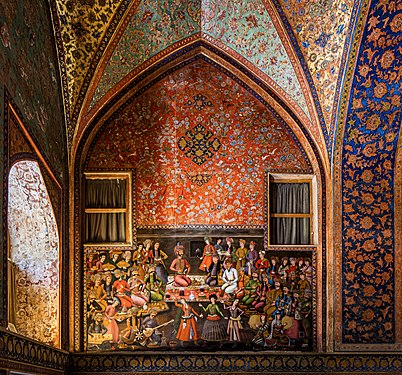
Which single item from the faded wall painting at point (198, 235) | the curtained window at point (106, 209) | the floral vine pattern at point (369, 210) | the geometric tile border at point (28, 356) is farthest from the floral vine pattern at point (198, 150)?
the geometric tile border at point (28, 356)

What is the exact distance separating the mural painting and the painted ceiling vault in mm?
1788

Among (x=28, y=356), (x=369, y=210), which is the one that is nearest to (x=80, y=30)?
(x=28, y=356)

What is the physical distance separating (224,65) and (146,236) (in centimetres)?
256

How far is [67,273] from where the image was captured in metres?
10.6

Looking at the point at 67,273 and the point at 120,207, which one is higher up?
the point at 120,207

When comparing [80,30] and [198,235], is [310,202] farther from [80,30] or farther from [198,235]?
[80,30]

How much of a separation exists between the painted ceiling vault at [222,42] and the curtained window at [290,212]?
2.36 feet

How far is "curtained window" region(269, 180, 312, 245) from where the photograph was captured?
1100 cm

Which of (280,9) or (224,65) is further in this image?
(224,65)

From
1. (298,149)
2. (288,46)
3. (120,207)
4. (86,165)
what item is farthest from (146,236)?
(288,46)

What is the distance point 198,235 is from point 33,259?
2285 mm

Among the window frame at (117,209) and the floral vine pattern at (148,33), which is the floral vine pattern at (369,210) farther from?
the window frame at (117,209)

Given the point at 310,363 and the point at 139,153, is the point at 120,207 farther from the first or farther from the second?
the point at 310,363

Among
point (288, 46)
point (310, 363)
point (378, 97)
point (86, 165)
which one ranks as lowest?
point (310, 363)
